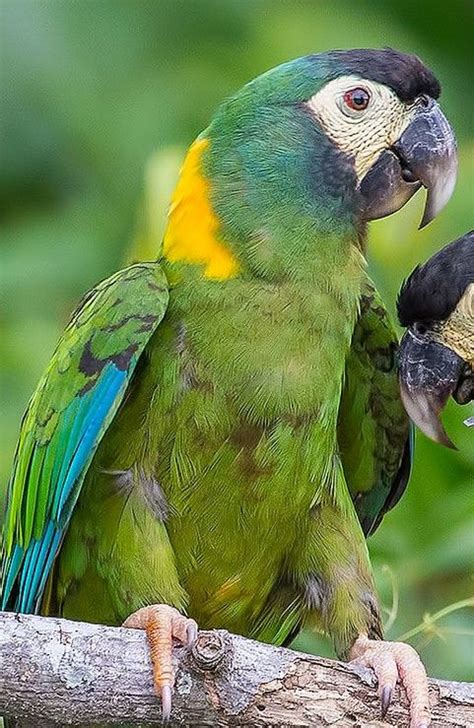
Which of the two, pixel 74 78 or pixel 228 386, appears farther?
pixel 74 78

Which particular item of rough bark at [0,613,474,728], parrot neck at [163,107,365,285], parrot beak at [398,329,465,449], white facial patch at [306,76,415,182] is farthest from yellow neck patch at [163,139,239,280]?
rough bark at [0,613,474,728]

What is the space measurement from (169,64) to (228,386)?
1830 mm

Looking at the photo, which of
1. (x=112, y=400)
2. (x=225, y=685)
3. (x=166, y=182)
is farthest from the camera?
(x=166, y=182)

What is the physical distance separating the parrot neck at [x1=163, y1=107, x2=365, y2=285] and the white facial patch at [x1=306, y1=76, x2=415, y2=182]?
1 centimetres

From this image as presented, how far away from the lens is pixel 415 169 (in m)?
1.76

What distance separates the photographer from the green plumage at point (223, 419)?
170 cm

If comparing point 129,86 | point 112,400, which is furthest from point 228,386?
point 129,86

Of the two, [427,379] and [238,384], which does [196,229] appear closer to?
[238,384]

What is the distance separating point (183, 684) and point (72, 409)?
15.2 inches

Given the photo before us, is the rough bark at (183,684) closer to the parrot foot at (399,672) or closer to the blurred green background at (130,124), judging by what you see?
the parrot foot at (399,672)

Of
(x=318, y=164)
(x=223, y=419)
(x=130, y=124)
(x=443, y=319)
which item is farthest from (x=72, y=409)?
(x=130, y=124)

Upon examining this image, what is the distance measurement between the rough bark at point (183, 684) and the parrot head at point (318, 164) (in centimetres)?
48

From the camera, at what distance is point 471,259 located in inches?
77.5

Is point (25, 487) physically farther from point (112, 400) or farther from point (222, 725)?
point (222, 725)
